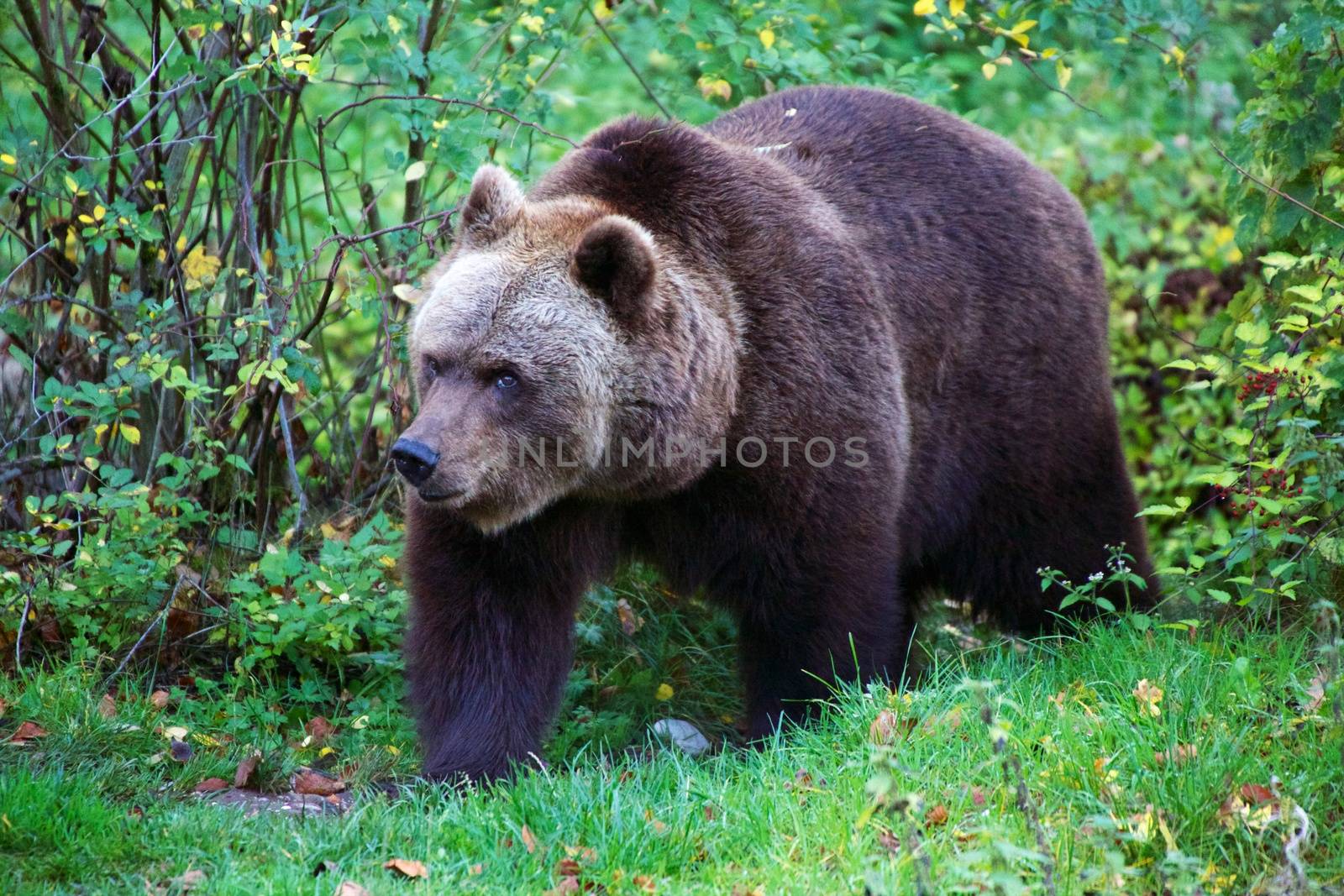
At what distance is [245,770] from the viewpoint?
4727 millimetres

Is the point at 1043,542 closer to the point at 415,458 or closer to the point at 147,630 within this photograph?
the point at 415,458

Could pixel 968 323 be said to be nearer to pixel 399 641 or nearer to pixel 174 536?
pixel 399 641

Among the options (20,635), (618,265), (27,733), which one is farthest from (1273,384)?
(20,635)

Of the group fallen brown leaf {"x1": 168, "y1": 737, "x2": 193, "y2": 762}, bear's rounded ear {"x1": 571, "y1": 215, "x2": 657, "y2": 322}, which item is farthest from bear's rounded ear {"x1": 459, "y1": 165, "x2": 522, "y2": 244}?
fallen brown leaf {"x1": 168, "y1": 737, "x2": 193, "y2": 762}

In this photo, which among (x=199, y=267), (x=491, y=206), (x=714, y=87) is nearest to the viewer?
(x=491, y=206)

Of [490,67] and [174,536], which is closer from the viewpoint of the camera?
[174,536]

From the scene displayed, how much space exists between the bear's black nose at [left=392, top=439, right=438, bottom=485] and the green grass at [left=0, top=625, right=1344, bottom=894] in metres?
1.03

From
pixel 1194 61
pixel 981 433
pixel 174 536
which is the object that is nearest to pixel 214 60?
pixel 174 536

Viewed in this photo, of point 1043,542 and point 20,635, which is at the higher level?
point 20,635

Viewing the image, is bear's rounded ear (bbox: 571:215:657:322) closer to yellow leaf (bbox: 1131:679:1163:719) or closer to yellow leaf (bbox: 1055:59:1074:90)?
yellow leaf (bbox: 1131:679:1163:719)

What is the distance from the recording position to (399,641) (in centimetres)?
591

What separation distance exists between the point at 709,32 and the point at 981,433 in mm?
2341

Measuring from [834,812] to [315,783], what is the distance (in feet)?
6.39

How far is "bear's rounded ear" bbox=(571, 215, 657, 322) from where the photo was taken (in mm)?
4438
